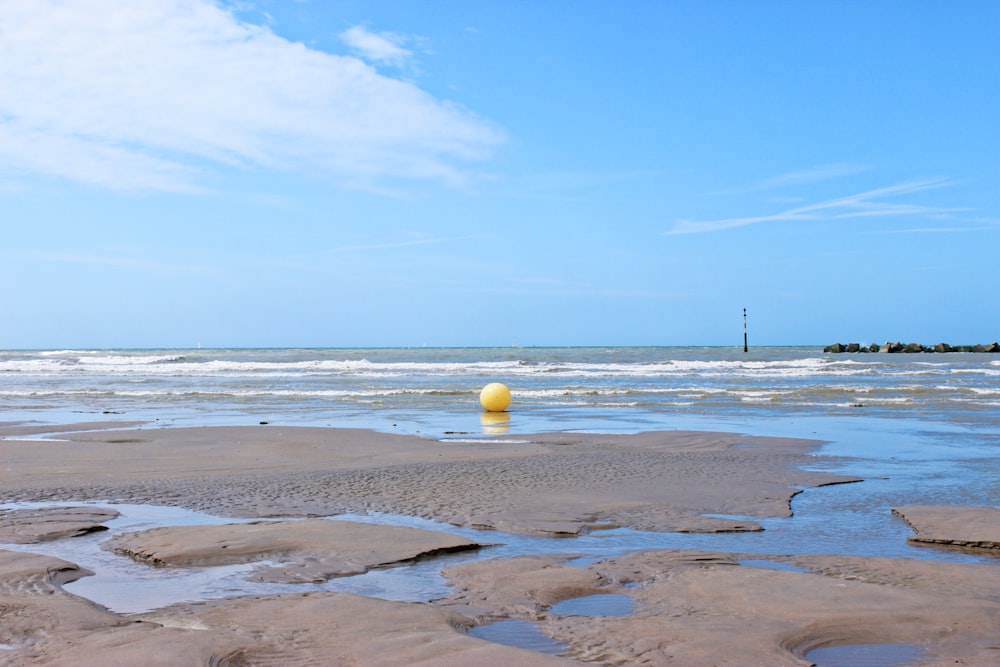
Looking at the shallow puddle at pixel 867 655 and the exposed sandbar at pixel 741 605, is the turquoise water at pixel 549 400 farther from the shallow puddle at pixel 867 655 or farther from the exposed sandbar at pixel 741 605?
the shallow puddle at pixel 867 655

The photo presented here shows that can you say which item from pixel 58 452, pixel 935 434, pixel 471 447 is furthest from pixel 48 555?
pixel 935 434

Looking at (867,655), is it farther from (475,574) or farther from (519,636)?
(475,574)

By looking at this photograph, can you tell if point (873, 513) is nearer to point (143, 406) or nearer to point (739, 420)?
point (739, 420)

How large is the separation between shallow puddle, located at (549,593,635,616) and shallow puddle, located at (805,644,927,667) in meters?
1.03

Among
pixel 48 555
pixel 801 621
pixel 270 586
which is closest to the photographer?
pixel 801 621

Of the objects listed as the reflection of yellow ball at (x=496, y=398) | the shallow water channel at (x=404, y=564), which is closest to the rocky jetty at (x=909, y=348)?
the reflection of yellow ball at (x=496, y=398)

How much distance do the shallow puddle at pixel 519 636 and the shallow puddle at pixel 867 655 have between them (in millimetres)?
1244

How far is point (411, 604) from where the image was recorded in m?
4.68

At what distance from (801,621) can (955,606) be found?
0.97 meters

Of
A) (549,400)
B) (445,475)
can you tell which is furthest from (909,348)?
(445,475)

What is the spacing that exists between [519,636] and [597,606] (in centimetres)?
70

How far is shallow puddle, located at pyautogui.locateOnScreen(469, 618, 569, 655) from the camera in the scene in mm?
4102

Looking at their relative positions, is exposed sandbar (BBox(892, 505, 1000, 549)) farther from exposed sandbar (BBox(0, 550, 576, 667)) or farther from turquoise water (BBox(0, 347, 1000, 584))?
exposed sandbar (BBox(0, 550, 576, 667))

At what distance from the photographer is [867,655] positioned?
4.10 meters
